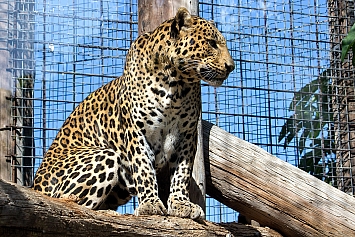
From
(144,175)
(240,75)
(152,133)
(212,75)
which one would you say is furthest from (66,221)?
(240,75)

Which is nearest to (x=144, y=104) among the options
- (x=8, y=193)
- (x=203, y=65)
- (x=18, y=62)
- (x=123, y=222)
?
(x=203, y=65)

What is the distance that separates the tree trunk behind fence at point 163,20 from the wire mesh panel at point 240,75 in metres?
1.02

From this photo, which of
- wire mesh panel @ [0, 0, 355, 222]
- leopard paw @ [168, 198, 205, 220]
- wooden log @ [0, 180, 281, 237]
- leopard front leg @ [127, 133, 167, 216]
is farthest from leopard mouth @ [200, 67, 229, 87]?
wire mesh panel @ [0, 0, 355, 222]

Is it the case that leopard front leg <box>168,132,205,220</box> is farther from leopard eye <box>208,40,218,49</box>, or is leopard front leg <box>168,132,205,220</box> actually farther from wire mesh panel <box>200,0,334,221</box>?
wire mesh panel <box>200,0,334,221</box>

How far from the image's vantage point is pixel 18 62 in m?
5.90

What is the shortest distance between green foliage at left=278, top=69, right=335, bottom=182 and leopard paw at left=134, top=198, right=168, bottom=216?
2.59 metres

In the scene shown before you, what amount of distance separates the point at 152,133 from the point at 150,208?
0.54m

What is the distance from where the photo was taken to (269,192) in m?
5.14

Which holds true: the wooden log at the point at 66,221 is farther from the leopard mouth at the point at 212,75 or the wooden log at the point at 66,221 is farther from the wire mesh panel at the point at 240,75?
the wire mesh panel at the point at 240,75

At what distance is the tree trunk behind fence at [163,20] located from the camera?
4.96m

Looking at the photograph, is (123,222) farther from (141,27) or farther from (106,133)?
(141,27)

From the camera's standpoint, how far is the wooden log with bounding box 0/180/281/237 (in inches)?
131

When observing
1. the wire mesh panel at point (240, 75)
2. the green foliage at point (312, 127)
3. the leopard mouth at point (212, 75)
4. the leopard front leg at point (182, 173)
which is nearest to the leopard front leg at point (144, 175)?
the leopard front leg at point (182, 173)

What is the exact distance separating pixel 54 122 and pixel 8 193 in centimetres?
284
